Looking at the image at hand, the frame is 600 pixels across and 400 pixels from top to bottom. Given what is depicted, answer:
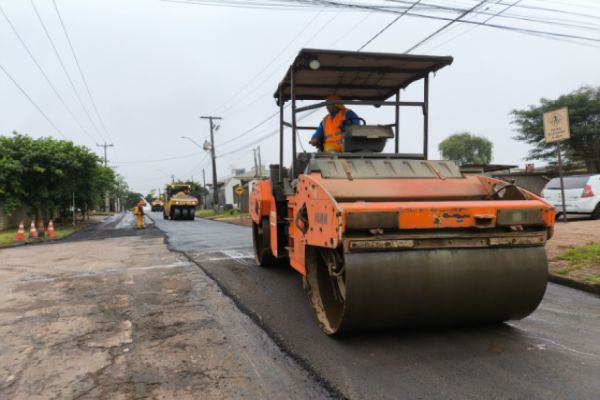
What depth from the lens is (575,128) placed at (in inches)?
990

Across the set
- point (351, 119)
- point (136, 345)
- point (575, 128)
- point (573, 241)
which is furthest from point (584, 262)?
point (575, 128)

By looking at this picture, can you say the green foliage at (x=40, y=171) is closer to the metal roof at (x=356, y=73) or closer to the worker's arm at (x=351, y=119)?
the metal roof at (x=356, y=73)

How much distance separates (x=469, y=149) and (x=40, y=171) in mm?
41165

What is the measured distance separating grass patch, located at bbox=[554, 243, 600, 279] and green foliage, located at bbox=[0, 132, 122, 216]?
17932 mm

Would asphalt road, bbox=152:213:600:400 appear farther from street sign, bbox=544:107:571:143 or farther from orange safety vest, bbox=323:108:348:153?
street sign, bbox=544:107:571:143

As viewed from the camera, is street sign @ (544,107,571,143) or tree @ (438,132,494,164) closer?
street sign @ (544,107,571,143)

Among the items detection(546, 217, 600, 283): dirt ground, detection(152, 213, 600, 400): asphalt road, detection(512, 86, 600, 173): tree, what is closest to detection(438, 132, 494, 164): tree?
detection(512, 86, 600, 173): tree

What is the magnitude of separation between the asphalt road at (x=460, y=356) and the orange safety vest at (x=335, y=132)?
186 centimetres

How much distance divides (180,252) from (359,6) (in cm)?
655

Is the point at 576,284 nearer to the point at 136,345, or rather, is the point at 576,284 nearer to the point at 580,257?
the point at 580,257

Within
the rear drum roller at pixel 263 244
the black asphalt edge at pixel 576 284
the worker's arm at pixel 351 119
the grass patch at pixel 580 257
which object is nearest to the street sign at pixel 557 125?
the grass patch at pixel 580 257

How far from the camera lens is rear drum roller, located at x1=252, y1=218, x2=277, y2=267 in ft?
21.9

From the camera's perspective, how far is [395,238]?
339cm

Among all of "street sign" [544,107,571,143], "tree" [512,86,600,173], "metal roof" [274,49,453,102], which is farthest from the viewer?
"tree" [512,86,600,173]
